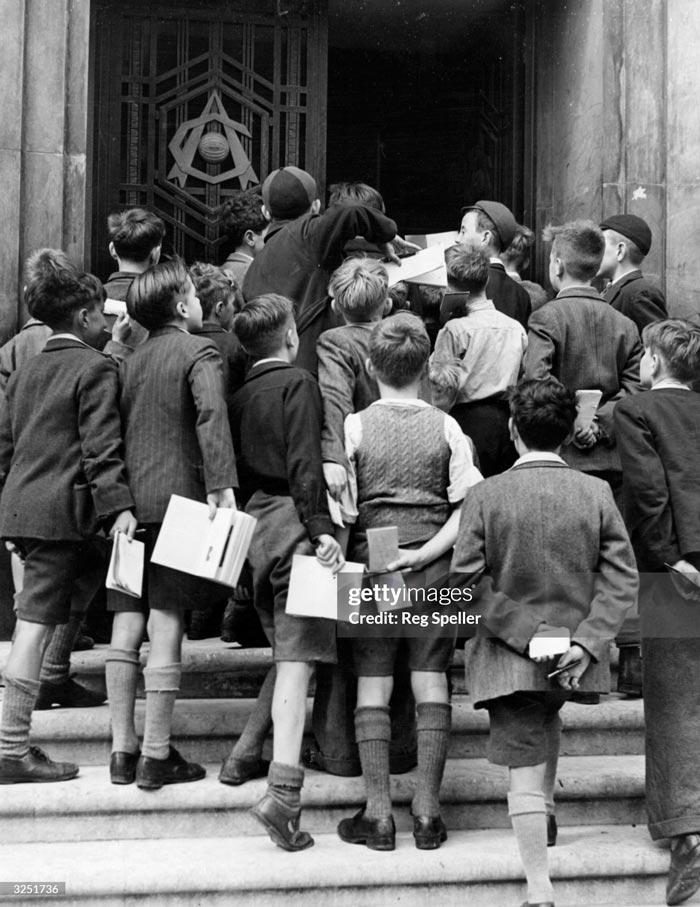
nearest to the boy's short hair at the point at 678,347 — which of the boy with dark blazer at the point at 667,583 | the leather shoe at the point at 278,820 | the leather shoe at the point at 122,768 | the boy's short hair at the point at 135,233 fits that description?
the boy with dark blazer at the point at 667,583

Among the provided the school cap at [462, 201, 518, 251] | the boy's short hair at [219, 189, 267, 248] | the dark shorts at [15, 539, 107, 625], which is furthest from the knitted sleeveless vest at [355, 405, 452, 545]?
the boy's short hair at [219, 189, 267, 248]

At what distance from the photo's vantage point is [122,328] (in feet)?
16.3

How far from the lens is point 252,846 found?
4.10m

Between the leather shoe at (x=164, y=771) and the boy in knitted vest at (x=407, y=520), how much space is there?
22.3 inches

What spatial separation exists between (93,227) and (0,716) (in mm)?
3580

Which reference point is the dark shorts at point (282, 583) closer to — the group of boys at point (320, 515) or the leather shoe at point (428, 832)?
the group of boys at point (320, 515)

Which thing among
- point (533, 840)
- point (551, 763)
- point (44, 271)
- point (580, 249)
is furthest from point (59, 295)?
point (533, 840)

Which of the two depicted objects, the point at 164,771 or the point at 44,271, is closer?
the point at 164,771

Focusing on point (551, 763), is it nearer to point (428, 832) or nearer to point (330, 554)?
point (428, 832)

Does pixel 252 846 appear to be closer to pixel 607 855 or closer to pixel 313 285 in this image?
pixel 607 855

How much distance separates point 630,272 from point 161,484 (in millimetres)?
2579

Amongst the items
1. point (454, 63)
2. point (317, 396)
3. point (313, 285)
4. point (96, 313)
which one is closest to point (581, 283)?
point (313, 285)

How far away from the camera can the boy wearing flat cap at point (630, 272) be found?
18.1ft

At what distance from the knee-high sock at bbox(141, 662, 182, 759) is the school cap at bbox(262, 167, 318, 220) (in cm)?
223
